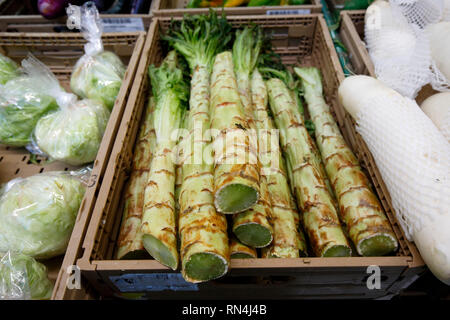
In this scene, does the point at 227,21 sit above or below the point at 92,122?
above

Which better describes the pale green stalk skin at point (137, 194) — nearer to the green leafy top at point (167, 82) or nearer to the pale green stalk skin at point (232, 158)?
the green leafy top at point (167, 82)

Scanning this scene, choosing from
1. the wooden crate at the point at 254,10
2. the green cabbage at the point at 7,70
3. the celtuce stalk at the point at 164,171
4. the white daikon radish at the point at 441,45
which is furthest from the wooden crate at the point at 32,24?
the white daikon radish at the point at 441,45

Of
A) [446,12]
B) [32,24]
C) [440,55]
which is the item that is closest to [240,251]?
[440,55]

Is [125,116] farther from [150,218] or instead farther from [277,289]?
[277,289]

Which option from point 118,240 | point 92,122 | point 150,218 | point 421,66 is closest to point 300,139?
point 421,66

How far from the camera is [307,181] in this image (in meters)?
1.94

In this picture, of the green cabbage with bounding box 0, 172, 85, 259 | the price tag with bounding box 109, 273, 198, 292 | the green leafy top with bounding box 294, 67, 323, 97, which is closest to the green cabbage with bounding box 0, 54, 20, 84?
the green cabbage with bounding box 0, 172, 85, 259

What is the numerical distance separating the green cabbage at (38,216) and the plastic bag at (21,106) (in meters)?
0.70

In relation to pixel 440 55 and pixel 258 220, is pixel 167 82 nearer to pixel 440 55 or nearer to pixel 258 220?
pixel 258 220

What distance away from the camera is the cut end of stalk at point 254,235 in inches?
59.8

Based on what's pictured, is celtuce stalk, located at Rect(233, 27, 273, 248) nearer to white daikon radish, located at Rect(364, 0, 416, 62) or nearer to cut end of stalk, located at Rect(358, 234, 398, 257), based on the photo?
cut end of stalk, located at Rect(358, 234, 398, 257)
